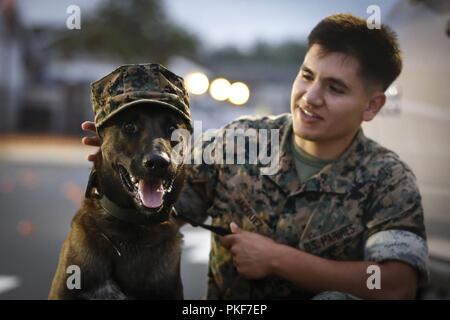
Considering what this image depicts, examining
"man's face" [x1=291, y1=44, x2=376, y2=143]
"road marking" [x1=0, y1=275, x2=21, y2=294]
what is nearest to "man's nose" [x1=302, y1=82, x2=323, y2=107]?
"man's face" [x1=291, y1=44, x2=376, y2=143]

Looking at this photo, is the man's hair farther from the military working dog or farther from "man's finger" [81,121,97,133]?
"man's finger" [81,121,97,133]

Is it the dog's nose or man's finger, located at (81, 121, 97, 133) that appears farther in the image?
man's finger, located at (81, 121, 97, 133)

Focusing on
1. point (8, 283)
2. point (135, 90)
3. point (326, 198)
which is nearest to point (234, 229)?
point (326, 198)

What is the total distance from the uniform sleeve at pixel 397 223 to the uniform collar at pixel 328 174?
11cm

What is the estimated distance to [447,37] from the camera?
2.40m

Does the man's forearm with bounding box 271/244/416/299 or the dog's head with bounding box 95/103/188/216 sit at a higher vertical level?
the dog's head with bounding box 95/103/188/216

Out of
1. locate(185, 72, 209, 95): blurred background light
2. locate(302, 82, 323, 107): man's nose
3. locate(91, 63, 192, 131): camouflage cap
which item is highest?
locate(185, 72, 209, 95): blurred background light

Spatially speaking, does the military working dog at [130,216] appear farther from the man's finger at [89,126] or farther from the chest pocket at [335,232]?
the chest pocket at [335,232]

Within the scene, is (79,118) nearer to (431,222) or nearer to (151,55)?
(151,55)

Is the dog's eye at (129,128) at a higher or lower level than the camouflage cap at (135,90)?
lower

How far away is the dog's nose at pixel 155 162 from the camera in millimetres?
1748

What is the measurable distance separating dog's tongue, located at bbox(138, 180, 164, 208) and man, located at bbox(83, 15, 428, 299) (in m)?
0.30

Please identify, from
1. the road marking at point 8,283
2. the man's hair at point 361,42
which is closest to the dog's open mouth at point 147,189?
the man's hair at point 361,42

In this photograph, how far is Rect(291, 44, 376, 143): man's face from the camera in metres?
2.14
